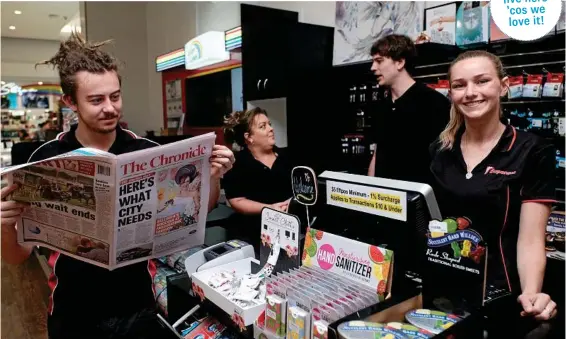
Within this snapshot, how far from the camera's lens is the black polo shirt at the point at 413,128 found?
9.13ft

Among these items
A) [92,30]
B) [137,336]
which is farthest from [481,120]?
[92,30]

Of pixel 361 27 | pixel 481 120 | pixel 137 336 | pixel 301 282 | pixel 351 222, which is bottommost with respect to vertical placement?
pixel 137 336

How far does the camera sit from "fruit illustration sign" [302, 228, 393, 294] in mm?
1240

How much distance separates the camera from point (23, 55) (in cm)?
1309

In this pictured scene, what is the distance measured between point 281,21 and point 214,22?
274 cm

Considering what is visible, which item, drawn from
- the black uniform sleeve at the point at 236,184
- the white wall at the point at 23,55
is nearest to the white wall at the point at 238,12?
the black uniform sleeve at the point at 236,184

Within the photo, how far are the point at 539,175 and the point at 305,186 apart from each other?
83 centimetres

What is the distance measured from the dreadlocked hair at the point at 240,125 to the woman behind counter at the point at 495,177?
59.9 inches

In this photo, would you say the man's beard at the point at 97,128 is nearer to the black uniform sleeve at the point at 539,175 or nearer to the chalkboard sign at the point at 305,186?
the chalkboard sign at the point at 305,186

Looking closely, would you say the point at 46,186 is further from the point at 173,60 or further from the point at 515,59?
the point at 173,60

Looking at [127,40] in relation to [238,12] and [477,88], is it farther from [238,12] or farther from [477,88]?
[477,88]

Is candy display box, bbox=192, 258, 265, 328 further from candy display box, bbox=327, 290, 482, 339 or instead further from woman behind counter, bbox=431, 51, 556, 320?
woman behind counter, bbox=431, 51, 556, 320

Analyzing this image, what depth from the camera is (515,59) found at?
11.0 ft

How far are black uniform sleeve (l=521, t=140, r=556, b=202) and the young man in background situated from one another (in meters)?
1.10
